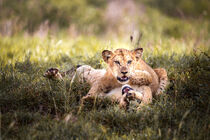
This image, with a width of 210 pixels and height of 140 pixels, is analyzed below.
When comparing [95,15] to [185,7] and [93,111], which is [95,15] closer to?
[185,7]

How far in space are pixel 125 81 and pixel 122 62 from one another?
30cm

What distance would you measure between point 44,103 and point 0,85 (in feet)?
2.50

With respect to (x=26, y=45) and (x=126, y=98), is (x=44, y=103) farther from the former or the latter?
(x=26, y=45)

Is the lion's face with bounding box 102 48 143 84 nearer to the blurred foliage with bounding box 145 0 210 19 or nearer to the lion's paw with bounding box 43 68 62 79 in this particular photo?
the lion's paw with bounding box 43 68 62 79

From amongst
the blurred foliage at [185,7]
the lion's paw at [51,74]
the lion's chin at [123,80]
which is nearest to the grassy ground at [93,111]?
the lion's paw at [51,74]

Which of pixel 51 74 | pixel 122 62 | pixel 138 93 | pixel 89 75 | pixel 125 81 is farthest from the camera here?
pixel 89 75

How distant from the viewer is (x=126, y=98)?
12.0 ft

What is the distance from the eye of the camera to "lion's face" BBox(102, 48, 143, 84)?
3.86 m

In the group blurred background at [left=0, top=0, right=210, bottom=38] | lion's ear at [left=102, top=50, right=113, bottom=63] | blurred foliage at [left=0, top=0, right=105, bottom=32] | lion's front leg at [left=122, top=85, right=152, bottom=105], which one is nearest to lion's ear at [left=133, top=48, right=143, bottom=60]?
lion's ear at [left=102, top=50, right=113, bottom=63]

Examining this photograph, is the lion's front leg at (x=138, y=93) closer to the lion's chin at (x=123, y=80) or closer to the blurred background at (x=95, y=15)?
the lion's chin at (x=123, y=80)

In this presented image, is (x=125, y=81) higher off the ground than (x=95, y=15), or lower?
lower

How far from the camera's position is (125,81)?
152 inches

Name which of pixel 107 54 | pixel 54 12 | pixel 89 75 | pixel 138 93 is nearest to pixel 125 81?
pixel 138 93

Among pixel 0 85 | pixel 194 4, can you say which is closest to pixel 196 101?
pixel 0 85
